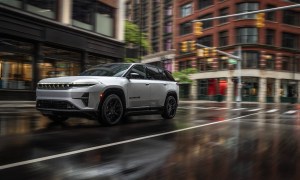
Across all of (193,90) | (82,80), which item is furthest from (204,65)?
(82,80)

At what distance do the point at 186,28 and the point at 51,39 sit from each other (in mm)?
42387

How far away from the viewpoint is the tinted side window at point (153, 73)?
9.97m

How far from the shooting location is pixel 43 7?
20.8m

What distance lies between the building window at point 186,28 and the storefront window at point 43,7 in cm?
4031

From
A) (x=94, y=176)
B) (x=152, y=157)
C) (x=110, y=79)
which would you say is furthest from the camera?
(x=110, y=79)

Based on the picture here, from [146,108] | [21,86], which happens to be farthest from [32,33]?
[146,108]

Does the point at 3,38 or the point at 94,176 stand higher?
the point at 3,38

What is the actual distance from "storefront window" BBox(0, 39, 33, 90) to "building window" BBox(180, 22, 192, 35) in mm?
42556

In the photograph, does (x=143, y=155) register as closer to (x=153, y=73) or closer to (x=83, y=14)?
(x=153, y=73)

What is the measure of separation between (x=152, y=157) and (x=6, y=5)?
53.8ft

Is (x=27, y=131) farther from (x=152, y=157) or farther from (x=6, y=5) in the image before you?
(x=6, y=5)

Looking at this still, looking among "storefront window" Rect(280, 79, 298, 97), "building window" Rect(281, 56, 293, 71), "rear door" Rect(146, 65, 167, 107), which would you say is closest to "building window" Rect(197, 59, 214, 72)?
"building window" Rect(281, 56, 293, 71)

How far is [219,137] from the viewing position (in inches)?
276

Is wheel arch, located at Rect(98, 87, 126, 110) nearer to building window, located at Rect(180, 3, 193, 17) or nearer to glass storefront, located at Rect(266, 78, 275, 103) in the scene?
glass storefront, located at Rect(266, 78, 275, 103)
